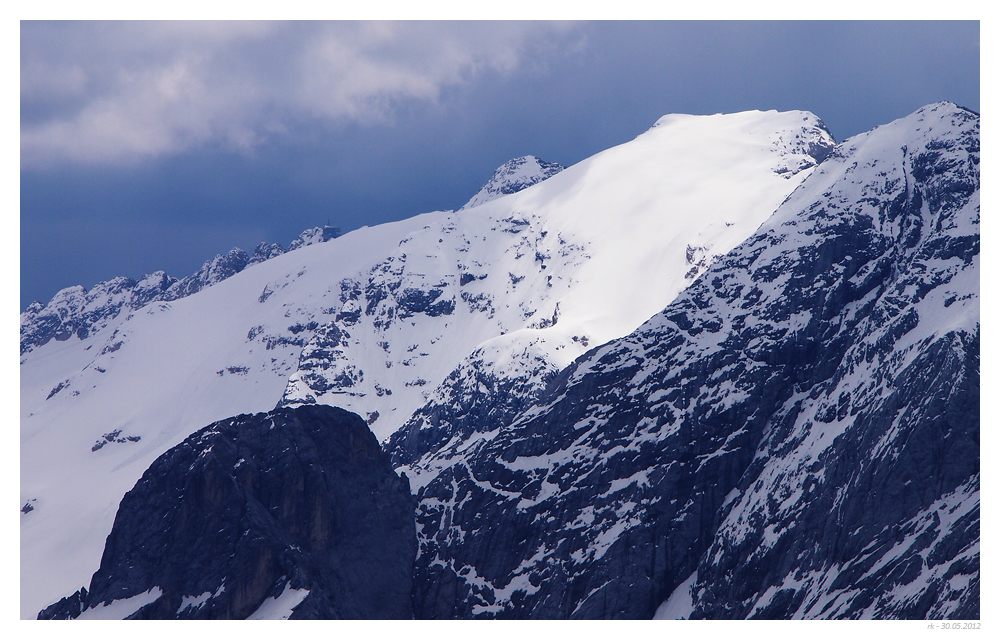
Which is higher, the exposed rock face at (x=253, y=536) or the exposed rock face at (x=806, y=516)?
the exposed rock face at (x=253, y=536)

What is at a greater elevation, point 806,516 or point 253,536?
point 253,536

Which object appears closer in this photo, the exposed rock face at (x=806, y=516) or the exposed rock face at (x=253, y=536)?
the exposed rock face at (x=806, y=516)

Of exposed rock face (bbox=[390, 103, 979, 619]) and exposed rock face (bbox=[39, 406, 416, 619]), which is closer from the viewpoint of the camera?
exposed rock face (bbox=[390, 103, 979, 619])

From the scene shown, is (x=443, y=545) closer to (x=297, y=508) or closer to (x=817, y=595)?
(x=297, y=508)

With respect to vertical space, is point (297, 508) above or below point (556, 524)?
above

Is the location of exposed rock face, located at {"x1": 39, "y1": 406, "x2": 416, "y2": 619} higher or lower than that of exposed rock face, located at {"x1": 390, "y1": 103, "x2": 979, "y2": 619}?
higher
